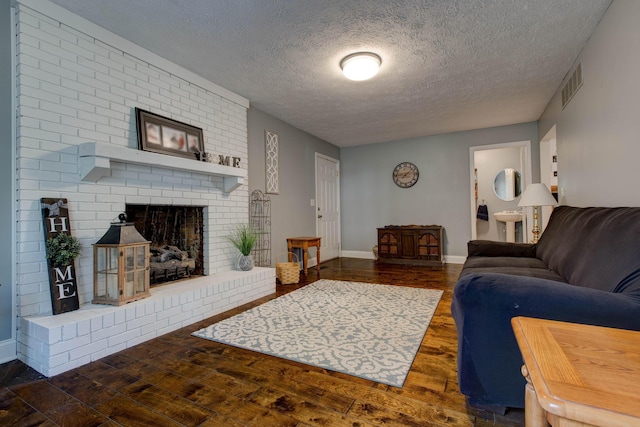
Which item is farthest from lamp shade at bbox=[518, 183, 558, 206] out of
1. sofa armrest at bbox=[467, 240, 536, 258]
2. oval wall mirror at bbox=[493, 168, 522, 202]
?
oval wall mirror at bbox=[493, 168, 522, 202]

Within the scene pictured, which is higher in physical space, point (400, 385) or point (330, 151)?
point (330, 151)

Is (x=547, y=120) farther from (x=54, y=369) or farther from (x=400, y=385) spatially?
(x=54, y=369)

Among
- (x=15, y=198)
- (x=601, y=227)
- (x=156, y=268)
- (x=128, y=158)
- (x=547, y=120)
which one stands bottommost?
(x=156, y=268)

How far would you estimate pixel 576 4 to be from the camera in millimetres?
2113

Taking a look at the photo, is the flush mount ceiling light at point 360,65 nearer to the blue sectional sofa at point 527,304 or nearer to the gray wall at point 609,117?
the gray wall at point 609,117

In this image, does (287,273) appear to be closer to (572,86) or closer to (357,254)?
(357,254)

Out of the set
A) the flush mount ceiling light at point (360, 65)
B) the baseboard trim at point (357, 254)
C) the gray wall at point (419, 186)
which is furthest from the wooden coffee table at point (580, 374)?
the baseboard trim at point (357, 254)

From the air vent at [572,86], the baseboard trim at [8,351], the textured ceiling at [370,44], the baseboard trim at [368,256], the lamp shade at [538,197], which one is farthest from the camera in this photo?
the baseboard trim at [368,256]

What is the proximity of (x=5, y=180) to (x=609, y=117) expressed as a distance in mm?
4215

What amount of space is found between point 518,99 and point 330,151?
3246 mm

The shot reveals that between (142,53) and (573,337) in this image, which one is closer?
(573,337)

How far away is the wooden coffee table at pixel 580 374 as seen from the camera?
0.48m

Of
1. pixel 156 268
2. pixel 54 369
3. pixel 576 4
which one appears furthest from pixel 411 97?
pixel 54 369

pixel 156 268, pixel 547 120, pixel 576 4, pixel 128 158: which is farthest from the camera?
pixel 547 120
